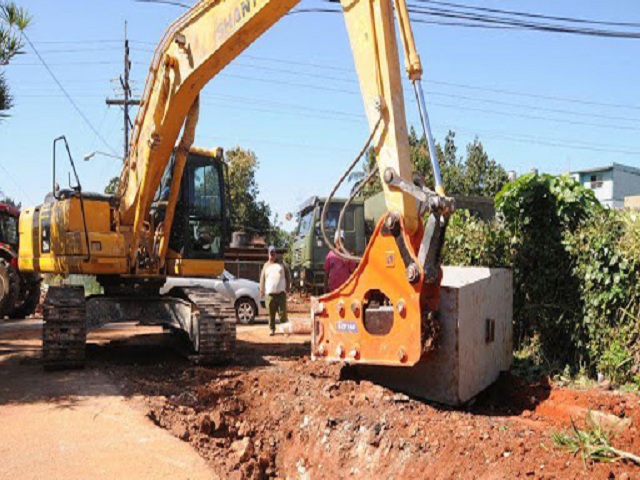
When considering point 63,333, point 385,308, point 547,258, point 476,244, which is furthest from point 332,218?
point 385,308

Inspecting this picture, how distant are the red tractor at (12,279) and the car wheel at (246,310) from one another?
17.6 ft

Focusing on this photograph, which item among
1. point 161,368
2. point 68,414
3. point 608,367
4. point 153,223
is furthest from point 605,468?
point 153,223

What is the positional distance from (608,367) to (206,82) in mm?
5905

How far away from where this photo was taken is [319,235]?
60.3 ft

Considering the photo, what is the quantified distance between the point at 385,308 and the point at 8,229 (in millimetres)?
13660

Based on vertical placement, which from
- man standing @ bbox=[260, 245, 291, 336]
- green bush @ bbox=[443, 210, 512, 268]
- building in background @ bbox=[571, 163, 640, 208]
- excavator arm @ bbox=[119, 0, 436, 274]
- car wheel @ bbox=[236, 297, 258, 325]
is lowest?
car wheel @ bbox=[236, 297, 258, 325]

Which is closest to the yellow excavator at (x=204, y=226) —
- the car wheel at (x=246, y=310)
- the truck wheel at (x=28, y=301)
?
the car wheel at (x=246, y=310)

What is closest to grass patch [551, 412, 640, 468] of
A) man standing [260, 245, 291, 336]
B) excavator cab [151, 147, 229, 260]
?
excavator cab [151, 147, 229, 260]

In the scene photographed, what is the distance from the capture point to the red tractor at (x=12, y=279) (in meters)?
14.8

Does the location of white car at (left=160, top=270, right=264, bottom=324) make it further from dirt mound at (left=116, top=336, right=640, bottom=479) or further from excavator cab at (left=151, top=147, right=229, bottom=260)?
dirt mound at (left=116, top=336, right=640, bottom=479)

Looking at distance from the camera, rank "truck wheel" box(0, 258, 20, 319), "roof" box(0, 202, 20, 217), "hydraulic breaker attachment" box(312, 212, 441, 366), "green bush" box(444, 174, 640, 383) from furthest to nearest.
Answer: "roof" box(0, 202, 20, 217) → "truck wheel" box(0, 258, 20, 319) → "green bush" box(444, 174, 640, 383) → "hydraulic breaker attachment" box(312, 212, 441, 366)

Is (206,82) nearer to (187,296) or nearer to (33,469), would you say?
(187,296)

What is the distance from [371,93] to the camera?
5.65 m

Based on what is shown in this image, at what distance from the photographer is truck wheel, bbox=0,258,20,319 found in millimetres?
14703
